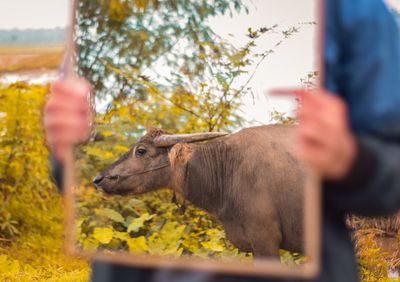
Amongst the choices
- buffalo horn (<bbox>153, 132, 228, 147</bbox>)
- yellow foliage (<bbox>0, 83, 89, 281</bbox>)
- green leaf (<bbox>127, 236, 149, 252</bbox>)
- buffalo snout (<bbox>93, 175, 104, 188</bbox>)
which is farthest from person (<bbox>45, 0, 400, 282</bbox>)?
yellow foliage (<bbox>0, 83, 89, 281</bbox>)

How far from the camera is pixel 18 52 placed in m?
1.51

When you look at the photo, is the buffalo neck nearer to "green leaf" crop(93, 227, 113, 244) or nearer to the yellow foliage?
"green leaf" crop(93, 227, 113, 244)

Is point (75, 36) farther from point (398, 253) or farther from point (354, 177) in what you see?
point (398, 253)

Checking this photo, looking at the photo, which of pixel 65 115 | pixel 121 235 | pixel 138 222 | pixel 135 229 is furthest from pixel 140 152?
pixel 65 115

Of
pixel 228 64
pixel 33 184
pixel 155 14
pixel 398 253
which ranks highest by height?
pixel 155 14

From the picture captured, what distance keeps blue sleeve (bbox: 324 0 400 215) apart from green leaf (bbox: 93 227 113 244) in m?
0.38

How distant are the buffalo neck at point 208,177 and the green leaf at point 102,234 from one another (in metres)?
0.81

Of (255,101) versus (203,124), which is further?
(203,124)

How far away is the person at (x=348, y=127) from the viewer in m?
0.85

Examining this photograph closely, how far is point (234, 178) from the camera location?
202 centimetres

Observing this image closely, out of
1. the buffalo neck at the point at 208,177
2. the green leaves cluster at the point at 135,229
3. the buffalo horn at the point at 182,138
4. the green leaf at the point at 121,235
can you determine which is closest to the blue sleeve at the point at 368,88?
the green leaves cluster at the point at 135,229

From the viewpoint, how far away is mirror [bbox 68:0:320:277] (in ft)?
3.60

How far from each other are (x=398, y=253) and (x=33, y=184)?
296cm

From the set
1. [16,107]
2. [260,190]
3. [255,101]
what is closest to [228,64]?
[255,101]
